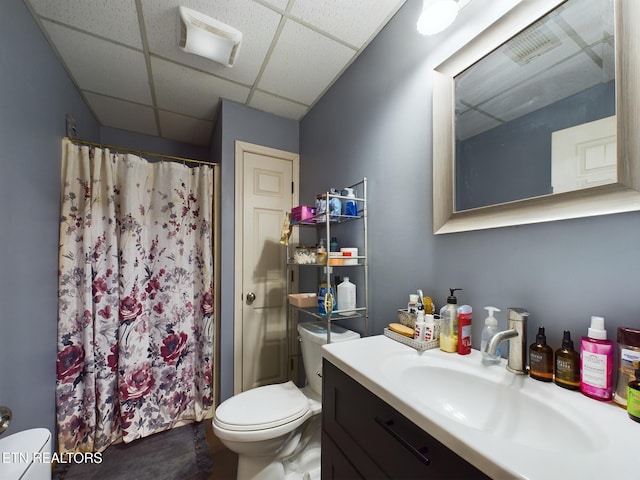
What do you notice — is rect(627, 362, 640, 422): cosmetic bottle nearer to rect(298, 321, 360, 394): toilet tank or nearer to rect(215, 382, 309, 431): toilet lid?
rect(298, 321, 360, 394): toilet tank

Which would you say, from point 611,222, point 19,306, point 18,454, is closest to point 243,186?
point 19,306

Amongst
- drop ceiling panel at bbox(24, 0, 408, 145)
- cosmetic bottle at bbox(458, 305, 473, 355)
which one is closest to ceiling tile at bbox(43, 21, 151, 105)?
drop ceiling panel at bbox(24, 0, 408, 145)

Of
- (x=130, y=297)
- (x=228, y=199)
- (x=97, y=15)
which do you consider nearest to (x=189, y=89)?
(x=97, y=15)

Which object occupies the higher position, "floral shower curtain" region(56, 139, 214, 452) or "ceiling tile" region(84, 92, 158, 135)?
"ceiling tile" region(84, 92, 158, 135)

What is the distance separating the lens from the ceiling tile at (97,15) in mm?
1133

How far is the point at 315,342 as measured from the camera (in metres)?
1.34

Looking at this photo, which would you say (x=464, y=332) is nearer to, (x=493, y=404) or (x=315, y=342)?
(x=493, y=404)

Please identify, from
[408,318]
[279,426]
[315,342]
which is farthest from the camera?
→ [315,342]

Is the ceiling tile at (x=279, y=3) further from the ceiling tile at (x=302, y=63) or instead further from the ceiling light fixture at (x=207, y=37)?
the ceiling light fixture at (x=207, y=37)

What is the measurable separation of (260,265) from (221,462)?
120 cm

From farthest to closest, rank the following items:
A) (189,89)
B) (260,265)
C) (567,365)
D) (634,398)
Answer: (260,265)
(189,89)
(567,365)
(634,398)

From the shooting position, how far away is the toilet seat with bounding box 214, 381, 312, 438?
1.10 meters

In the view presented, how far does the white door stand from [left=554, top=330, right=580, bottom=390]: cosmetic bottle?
1.70 metres

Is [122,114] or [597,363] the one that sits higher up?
[122,114]
